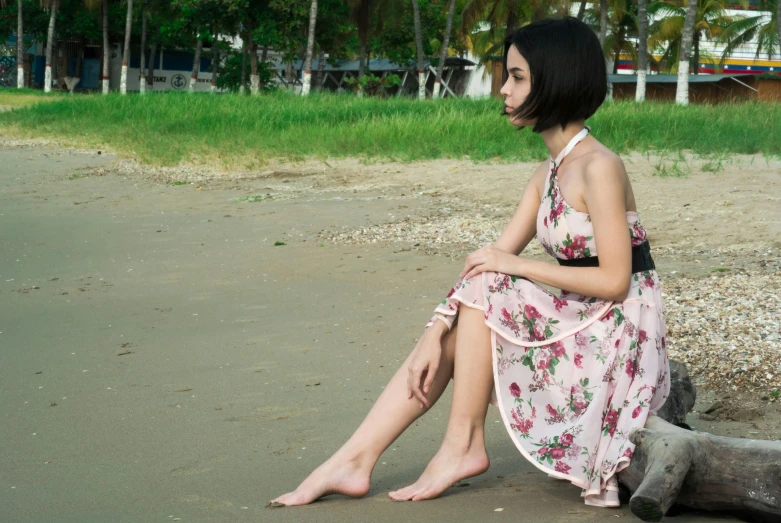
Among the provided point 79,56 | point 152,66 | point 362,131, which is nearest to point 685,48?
point 362,131

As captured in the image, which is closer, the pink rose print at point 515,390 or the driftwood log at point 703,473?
the driftwood log at point 703,473

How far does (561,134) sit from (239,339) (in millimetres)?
2604

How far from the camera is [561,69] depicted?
2539 mm

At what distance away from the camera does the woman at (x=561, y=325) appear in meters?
2.48

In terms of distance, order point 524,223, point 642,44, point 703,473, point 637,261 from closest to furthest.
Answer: point 703,473 → point 637,261 → point 524,223 → point 642,44

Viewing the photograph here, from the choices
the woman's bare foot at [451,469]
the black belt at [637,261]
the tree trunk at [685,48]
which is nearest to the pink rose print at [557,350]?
the black belt at [637,261]

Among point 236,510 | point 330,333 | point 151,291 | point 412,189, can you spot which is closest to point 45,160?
point 412,189

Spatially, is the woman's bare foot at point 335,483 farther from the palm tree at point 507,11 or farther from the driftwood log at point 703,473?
the palm tree at point 507,11

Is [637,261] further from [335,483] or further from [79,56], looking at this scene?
[79,56]

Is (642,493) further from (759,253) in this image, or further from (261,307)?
(759,253)

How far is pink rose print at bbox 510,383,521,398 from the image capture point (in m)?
2.56

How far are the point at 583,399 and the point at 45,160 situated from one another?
13.5 m

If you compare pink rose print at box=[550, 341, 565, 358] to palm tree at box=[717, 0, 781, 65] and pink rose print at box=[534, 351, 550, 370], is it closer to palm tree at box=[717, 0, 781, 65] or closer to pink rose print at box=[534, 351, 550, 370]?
pink rose print at box=[534, 351, 550, 370]

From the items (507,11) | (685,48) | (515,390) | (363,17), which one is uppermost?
(507,11)
